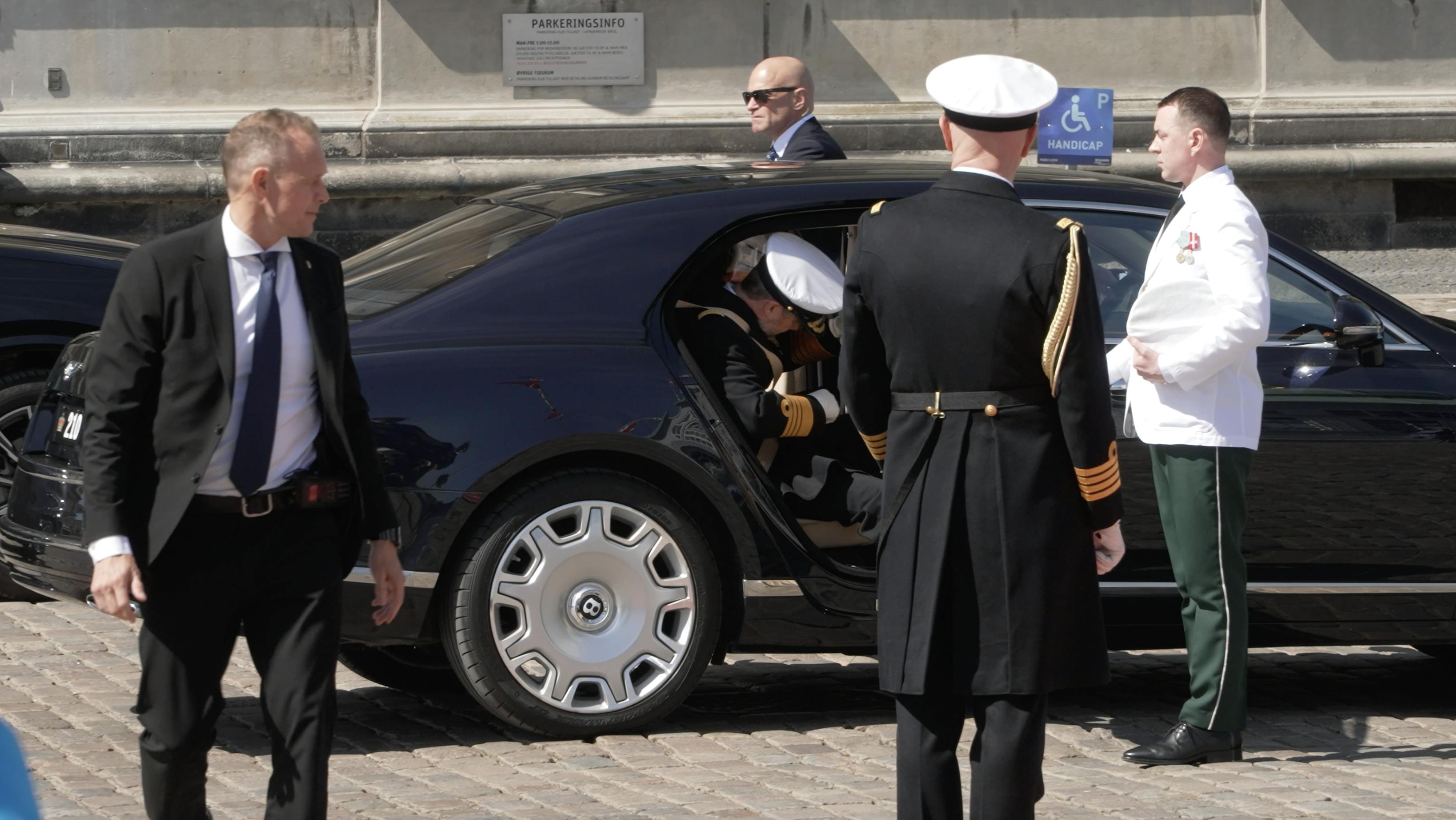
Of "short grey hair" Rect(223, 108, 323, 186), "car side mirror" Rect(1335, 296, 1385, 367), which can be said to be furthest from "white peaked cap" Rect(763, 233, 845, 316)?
"short grey hair" Rect(223, 108, 323, 186)

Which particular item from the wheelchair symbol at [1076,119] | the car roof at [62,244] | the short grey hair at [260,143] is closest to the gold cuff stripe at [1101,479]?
the short grey hair at [260,143]

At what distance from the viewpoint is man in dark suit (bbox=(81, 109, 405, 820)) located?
12.2ft

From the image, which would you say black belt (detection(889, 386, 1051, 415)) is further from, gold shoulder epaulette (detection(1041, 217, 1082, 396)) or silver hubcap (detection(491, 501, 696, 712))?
silver hubcap (detection(491, 501, 696, 712))

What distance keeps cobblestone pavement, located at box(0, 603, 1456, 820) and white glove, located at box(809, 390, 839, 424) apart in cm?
92

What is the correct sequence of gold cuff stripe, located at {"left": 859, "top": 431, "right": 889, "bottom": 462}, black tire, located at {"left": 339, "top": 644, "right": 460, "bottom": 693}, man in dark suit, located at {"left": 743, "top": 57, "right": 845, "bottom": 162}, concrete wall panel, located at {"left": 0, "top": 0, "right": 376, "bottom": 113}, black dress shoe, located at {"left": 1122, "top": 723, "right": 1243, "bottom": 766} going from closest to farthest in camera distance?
gold cuff stripe, located at {"left": 859, "top": 431, "right": 889, "bottom": 462} → black dress shoe, located at {"left": 1122, "top": 723, "right": 1243, "bottom": 766} → black tire, located at {"left": 339, "top": 644, "right": 460, "bottom": 693} → man in dark suit, located at {"left": 743, "top": 57, "right": 845, "bottom": 162} → concrete wall panel, located at {"left": 0, "top": 0, "right": 376, "bottom": 113}

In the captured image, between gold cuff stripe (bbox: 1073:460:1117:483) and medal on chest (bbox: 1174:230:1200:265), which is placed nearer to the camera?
gold cuff stripe (bbox: 1073:460:1117:483)

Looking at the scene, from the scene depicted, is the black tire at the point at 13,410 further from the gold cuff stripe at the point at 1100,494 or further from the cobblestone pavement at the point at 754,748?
the gold cuff stripe at the point at 1100,494

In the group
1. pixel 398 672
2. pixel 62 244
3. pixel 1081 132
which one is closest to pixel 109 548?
pixel 398 672

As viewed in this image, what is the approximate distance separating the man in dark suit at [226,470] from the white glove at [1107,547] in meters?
1.51

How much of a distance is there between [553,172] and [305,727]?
12.5 metres

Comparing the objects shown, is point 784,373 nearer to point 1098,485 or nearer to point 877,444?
point 877,444

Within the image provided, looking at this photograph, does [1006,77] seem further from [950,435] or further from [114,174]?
[114,174]

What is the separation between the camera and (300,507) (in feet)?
12.7

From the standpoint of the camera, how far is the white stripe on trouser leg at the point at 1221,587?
5395mm
